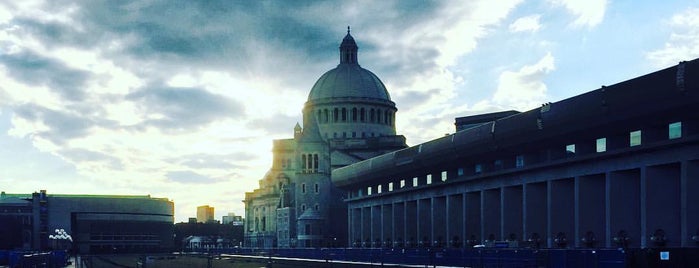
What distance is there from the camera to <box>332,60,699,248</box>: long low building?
7131 centimetres

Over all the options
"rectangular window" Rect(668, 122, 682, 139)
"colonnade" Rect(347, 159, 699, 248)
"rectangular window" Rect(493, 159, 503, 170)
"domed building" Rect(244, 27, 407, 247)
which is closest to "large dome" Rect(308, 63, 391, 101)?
"domed building" Rect(244, 27, 407, 247)

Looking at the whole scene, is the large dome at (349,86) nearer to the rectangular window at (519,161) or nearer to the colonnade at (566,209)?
the colonnade at (566,209)

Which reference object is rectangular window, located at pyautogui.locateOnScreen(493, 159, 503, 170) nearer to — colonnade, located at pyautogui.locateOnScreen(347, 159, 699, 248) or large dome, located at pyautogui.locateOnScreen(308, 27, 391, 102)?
colonnade, located at pyautogui.locateOnScreen(347, 159, 699, 248)

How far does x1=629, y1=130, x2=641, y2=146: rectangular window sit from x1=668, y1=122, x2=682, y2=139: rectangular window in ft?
11.5

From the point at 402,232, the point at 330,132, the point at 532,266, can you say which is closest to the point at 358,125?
the point at 330,132

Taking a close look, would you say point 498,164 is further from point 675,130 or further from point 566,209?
point 675,130

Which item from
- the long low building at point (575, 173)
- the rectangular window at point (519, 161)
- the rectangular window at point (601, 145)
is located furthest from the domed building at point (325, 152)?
the rectangular window at point (601, 145)

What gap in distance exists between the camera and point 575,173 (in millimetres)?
84812

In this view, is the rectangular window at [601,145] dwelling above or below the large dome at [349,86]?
below

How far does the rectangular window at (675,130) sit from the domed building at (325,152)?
10176 cm

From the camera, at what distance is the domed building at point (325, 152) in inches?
6786

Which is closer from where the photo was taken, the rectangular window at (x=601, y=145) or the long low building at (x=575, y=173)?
the long low building at (x=575, y=173)

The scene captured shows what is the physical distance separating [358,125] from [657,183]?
120 m

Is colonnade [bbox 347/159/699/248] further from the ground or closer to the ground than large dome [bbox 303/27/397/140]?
closer to the ground
